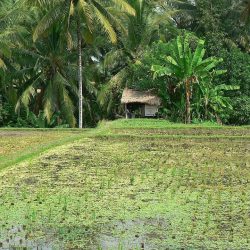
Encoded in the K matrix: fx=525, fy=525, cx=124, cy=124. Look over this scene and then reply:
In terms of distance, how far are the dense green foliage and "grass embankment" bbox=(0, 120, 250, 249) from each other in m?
9.53

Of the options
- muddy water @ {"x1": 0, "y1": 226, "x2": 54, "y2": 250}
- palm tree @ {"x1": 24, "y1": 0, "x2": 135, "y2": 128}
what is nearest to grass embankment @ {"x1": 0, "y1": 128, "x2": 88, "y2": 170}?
muddy water @ {"x1": 0, "y1": 226, "x2": 54, "y2": 250}

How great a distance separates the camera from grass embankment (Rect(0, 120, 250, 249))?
3916 mm

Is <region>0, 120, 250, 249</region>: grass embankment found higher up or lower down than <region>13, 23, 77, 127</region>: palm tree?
lower down

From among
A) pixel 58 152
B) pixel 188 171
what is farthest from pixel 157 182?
pixel 58 152

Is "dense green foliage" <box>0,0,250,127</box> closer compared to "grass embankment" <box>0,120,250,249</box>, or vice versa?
"grass embankment" <box>0,120,250,249</box>

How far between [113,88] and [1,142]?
35.7 ft

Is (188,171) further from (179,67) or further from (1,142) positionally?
(179,67)

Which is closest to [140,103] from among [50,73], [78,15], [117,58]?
[117,58]

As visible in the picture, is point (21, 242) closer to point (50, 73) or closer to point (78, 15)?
point (78, 15)

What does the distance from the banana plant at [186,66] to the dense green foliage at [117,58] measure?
13cm

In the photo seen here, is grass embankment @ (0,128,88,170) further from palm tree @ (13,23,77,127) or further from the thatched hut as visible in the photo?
the thatched hut

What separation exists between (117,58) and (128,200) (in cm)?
1708

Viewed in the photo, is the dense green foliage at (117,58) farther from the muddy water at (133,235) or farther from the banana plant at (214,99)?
the muddy water at (133,235)

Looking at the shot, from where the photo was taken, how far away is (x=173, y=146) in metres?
10.8
